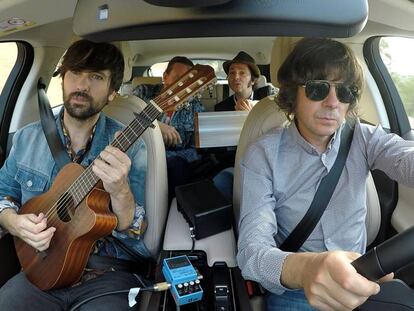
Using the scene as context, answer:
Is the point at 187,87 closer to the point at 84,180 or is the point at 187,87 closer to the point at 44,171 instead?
the point at 84,180

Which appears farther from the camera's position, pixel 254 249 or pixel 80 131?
pixel 80 131

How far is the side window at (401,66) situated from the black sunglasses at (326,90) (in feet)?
2.05

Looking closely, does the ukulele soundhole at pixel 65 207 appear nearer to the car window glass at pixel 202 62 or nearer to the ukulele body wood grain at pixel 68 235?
the ukulele body wood grain at pixel 68 235

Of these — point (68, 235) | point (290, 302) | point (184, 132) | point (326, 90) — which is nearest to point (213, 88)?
point (184, 132)

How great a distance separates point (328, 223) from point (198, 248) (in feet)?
1.48

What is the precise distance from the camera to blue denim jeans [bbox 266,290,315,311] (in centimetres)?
116

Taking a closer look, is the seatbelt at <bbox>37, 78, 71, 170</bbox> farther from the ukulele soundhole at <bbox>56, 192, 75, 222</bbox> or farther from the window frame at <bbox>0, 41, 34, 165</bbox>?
the window frame at <bbox>0, 41, 34, 165</bbox>

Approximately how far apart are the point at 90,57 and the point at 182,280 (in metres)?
0.91

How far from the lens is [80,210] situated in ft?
4.07

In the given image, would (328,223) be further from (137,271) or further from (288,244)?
(137,271)

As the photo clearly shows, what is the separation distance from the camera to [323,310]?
2.08 ft

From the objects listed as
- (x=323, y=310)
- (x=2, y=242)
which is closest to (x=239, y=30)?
(x=323, y=310)

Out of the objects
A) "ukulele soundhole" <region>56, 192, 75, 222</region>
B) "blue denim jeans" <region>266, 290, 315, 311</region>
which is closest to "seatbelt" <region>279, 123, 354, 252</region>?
"blue denim jeans" <region>266, 290, 315, 311</region>

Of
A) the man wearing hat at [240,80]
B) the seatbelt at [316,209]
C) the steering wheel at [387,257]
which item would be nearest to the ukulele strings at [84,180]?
the seatbelt at [316,209]
